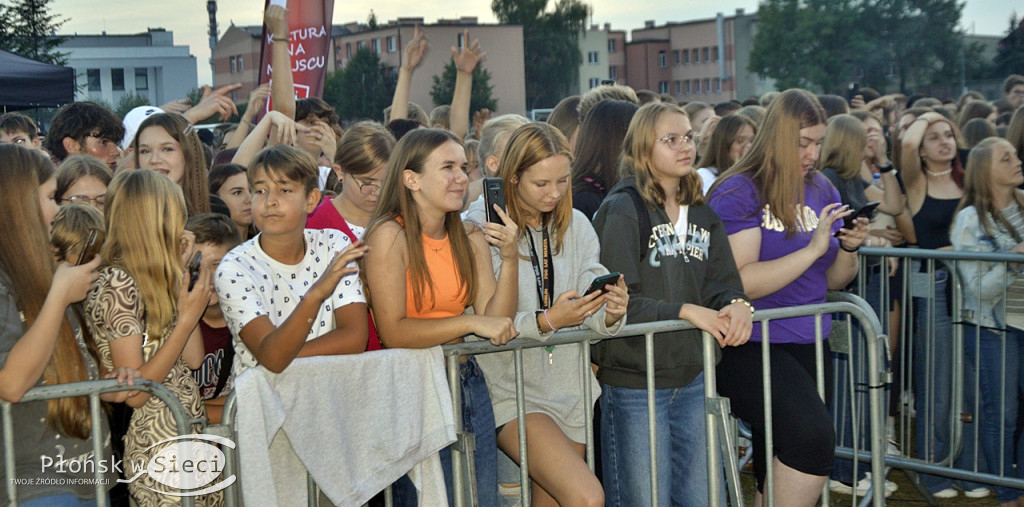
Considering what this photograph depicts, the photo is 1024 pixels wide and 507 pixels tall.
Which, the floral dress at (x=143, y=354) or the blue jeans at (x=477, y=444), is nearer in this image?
the floral dress at (x=143, y=354)

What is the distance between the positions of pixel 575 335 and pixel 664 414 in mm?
598

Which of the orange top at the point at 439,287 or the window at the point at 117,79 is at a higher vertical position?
the window at the point at 117,79

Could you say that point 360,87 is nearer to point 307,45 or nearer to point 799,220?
point 307,45

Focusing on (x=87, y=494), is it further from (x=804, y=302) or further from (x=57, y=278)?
(x=804, y=302)

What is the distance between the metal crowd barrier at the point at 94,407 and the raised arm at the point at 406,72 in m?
4.22

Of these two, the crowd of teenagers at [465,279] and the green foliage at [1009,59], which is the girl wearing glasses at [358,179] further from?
the green foliage at [1009,59]

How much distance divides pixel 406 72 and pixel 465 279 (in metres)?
4.09

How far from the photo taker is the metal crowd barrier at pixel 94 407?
10.9 ft

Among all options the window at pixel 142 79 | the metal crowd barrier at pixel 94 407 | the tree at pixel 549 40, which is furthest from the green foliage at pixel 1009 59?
the window at pixel 142 79

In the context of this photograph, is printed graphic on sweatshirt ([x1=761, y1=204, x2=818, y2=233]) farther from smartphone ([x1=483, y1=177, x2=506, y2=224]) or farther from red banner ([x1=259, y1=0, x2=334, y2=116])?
red banner ([x1=259, y1=0, x2=334, y2=116])

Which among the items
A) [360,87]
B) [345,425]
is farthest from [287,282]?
[360,87]

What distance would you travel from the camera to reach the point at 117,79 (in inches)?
3831

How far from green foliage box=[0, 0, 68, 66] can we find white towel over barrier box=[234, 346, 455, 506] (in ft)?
94.9

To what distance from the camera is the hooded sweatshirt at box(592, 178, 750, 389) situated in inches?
171
